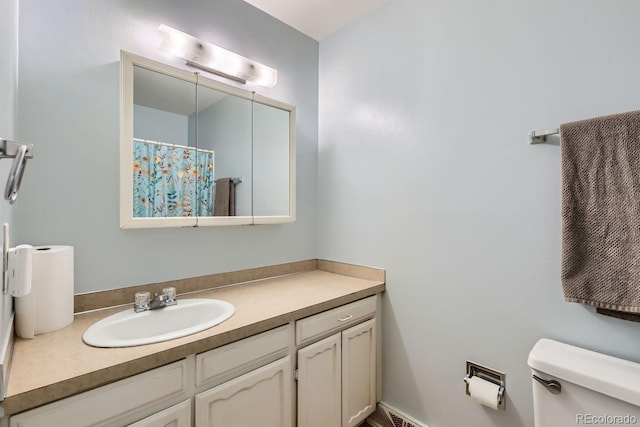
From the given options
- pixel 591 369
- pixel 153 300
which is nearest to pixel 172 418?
pixel 153 300

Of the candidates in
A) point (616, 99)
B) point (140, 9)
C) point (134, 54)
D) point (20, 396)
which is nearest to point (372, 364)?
point (20, 396)

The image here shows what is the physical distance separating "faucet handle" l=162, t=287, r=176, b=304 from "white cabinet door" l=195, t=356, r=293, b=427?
46 cm

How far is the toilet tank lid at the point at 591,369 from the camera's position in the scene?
2.98ft

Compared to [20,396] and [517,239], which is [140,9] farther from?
[517,239]

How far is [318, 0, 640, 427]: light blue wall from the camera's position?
1.15m

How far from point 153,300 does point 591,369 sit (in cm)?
164

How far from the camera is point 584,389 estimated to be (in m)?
0.98

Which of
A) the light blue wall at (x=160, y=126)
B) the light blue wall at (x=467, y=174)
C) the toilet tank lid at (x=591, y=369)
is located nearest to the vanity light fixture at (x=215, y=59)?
the light blue wall at (x=160, y=126)

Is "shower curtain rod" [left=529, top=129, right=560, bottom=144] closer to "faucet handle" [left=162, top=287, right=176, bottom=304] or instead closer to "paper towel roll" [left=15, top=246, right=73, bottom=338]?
"faucet handle" [left=162, top=287, right=176, bottom=304]

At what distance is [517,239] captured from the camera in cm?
129

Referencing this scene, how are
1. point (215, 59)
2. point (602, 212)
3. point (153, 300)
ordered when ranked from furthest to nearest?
point (215, 59), point (153, 300), point (602, 212)

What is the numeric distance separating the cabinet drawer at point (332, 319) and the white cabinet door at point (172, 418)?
1.59ft

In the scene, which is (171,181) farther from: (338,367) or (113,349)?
(338,367)

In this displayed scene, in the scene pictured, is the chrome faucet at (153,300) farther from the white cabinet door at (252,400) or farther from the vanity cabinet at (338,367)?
the vanity cabinet at (338,367)
